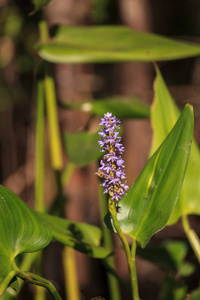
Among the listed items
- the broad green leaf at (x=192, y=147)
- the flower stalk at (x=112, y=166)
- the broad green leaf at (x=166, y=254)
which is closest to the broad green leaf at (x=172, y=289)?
the broad green leaf at (x=166, y=254)

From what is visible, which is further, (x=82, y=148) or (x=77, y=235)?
(x=82, y=148)

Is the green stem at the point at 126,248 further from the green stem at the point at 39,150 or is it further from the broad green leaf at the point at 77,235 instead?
the green stem at the point at 39,150

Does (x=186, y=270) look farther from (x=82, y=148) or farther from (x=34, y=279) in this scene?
(x=34, y=279)

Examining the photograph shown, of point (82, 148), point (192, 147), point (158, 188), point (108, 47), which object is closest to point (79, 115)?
point (82, 148)

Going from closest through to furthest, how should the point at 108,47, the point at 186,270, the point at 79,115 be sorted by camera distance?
the point at 108,47 → the point at 186,270 → the point at 79,115

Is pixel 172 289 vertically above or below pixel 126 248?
below

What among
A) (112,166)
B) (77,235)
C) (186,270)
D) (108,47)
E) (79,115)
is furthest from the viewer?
(79,115)
